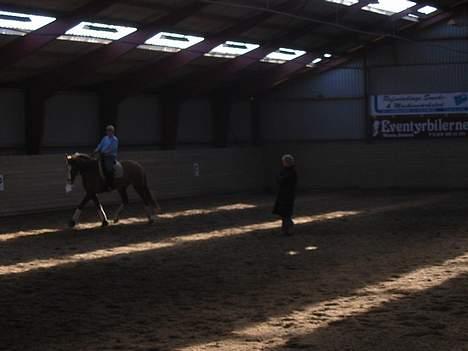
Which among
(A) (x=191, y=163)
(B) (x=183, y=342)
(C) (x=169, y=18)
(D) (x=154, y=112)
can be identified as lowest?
(B) (x=183, y=342)

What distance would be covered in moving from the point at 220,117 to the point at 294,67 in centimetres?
339

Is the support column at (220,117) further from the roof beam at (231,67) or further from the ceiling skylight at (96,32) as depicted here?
the ceiling skylight at (96,32)

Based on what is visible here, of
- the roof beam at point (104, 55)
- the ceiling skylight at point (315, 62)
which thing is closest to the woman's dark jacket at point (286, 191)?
the roof beam at point (104, 55)

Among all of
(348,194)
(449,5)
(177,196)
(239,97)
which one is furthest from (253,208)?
(449,5)

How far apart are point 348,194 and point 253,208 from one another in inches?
246

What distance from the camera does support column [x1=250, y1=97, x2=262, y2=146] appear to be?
102ft

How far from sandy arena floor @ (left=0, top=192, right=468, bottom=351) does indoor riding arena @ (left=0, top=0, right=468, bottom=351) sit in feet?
0.14

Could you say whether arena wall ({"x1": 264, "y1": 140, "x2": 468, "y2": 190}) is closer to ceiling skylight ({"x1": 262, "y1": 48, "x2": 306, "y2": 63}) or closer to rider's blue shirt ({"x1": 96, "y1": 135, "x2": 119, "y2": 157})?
ceiling skylight ({"x1": 262, "y1": 48, "x2": 306, "y2": 63})

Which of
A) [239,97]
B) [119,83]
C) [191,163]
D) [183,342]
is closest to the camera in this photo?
[183,342]

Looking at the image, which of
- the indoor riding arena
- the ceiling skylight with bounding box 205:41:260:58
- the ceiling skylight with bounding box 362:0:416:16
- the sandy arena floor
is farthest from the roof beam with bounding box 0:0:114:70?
the ceiling skylight with bounding box 362:0:416:16

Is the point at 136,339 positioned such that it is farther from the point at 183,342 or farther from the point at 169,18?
the point at 169,18

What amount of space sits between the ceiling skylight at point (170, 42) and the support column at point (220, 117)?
5850 mm

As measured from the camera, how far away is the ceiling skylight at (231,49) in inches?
982

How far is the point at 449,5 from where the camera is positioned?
27109 mm
